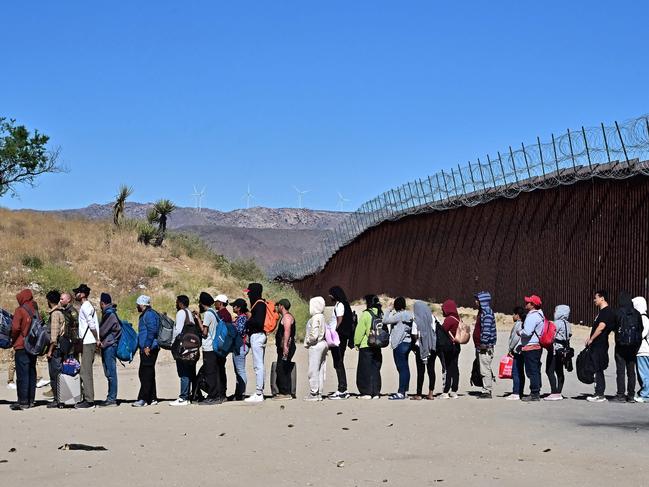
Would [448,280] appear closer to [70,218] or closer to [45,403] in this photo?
[70,218]

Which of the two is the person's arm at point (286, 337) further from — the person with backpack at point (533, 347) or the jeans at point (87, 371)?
the person with backpack at point (533, 347)

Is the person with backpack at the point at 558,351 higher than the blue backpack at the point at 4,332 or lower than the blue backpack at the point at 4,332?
lower

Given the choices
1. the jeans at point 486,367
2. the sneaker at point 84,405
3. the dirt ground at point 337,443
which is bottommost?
the dirt ground at point 337,443

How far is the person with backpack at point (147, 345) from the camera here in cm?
1540

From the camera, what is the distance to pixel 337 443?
1170 centimetres

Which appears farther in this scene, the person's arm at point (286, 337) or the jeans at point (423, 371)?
the person's arm at point (286, 337)

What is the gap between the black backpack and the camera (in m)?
15.0

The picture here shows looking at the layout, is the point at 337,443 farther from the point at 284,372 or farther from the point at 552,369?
the point at 552,369

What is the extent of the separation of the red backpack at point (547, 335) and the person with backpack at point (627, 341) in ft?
3.04

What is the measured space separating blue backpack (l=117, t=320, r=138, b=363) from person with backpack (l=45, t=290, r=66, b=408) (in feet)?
2.72

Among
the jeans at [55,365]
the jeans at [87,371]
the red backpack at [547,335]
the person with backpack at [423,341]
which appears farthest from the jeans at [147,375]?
the red backpack at [547,335]

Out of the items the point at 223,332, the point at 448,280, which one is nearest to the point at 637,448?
the point at 223,332

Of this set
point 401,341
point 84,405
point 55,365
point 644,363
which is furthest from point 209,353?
point 644,363

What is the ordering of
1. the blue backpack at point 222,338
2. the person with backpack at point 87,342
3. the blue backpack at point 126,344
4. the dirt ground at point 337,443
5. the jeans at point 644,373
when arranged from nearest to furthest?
the dirt ground at point 337,443
the person with backpack at point 87,342
the jeans at point 644,373
the blue backpack at point 126,344
the blue backpack at point 222,338
